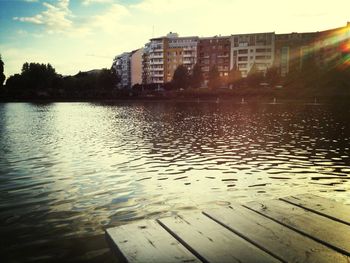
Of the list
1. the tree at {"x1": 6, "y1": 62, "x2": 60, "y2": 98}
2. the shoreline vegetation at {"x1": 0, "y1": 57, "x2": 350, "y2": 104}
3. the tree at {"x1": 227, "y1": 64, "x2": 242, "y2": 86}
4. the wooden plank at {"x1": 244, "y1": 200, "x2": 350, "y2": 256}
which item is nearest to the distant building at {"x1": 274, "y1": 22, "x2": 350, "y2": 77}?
the shoreline vegetation at {"x1": 0, "y1": 57, "x2": 350, "y2": 104}

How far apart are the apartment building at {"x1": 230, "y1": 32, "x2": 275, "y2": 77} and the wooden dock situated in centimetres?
15656

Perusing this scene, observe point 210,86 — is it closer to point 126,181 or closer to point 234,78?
point 234,78

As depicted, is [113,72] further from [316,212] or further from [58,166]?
[316,212]

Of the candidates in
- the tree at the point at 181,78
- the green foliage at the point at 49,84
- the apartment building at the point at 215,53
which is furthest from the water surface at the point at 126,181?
the apartment building at the point at 215,53

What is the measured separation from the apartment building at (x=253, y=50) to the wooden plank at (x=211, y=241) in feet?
515

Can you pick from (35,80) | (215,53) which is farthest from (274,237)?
(35,80)

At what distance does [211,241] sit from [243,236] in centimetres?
38

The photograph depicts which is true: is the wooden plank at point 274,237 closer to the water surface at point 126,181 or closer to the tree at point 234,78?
the water surface at point 126,181

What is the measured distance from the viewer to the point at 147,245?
3.34 metres

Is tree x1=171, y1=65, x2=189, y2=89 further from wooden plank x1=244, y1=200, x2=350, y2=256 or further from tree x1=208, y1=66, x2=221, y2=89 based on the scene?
wooden plank x1=244, y1=200, x2=350, y2=256

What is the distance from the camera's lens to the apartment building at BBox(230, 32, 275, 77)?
506 feet

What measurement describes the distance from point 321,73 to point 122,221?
106m

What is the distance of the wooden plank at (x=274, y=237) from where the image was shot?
305 cm

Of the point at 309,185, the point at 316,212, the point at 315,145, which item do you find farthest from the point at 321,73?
the point at 316,212
